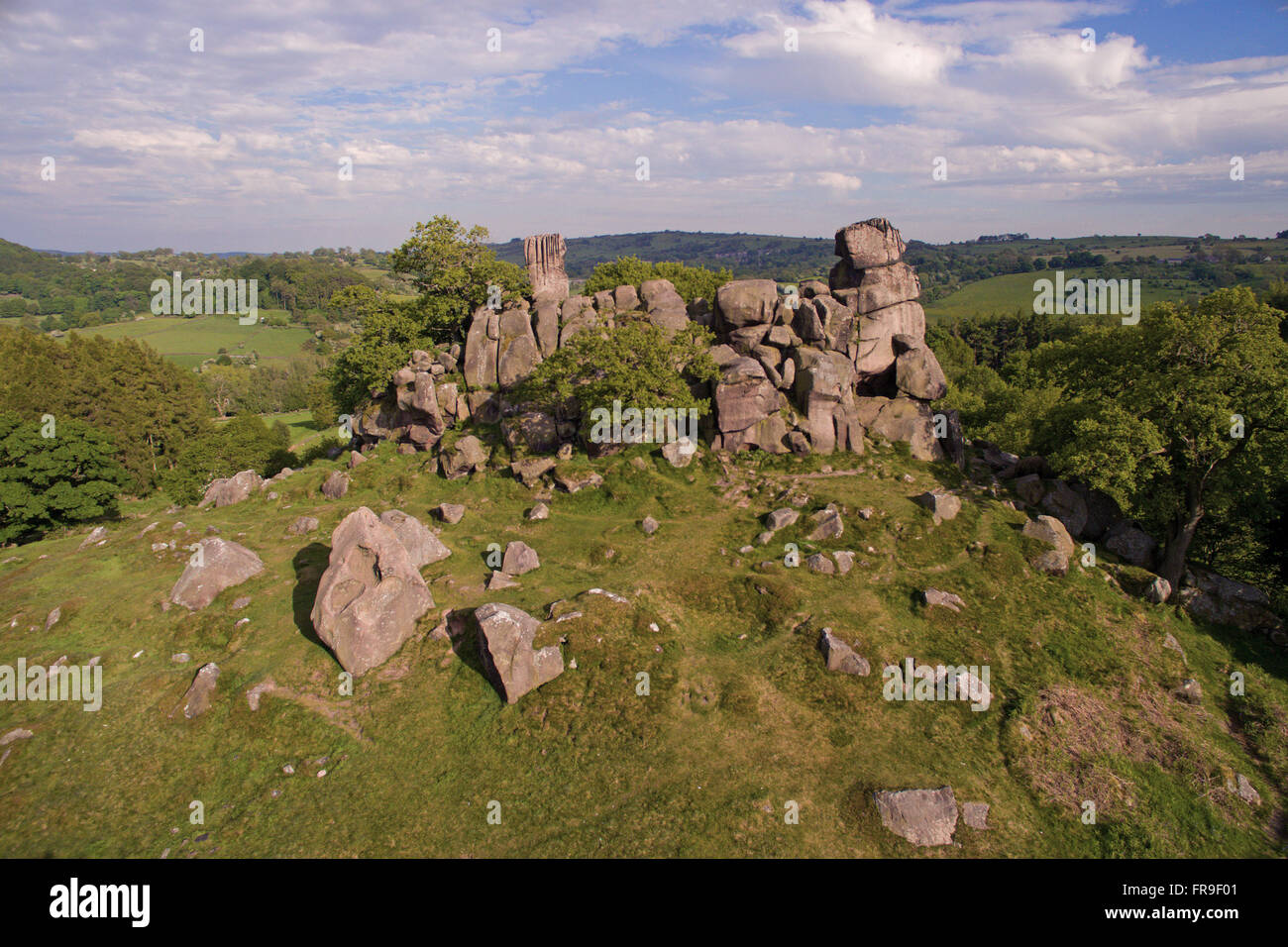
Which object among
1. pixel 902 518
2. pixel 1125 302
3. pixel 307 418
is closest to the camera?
pixel 902 518

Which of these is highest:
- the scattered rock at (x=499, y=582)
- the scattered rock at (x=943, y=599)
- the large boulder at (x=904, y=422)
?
the large boulder at (x=904, y=422)

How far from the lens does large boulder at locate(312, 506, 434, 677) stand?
80.7 ft

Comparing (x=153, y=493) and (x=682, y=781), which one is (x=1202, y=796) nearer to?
(x=682, y=781)

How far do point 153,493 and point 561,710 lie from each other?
7270 cm

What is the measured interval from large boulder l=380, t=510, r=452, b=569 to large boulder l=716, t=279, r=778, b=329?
25.7 meters

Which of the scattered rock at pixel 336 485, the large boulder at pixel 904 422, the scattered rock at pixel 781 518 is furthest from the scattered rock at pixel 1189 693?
the scattered rock at pixel 336 485

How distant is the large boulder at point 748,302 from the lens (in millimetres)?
42062

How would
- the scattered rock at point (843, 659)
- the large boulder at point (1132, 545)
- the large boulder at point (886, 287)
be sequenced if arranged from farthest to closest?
1. the large boulder at point (886, 287)
2. the large boulder at point (1132, 545)
3. the scattered rock at point (843, 659)

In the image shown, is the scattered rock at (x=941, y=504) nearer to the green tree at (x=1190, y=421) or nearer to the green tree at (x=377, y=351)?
the green tree at (x=1190, y=421)

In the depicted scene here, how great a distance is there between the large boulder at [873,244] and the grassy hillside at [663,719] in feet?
67.7

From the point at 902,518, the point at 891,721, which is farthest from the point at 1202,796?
the point at 902,518

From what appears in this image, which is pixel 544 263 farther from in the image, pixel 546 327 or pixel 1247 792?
pixel 1247 792
